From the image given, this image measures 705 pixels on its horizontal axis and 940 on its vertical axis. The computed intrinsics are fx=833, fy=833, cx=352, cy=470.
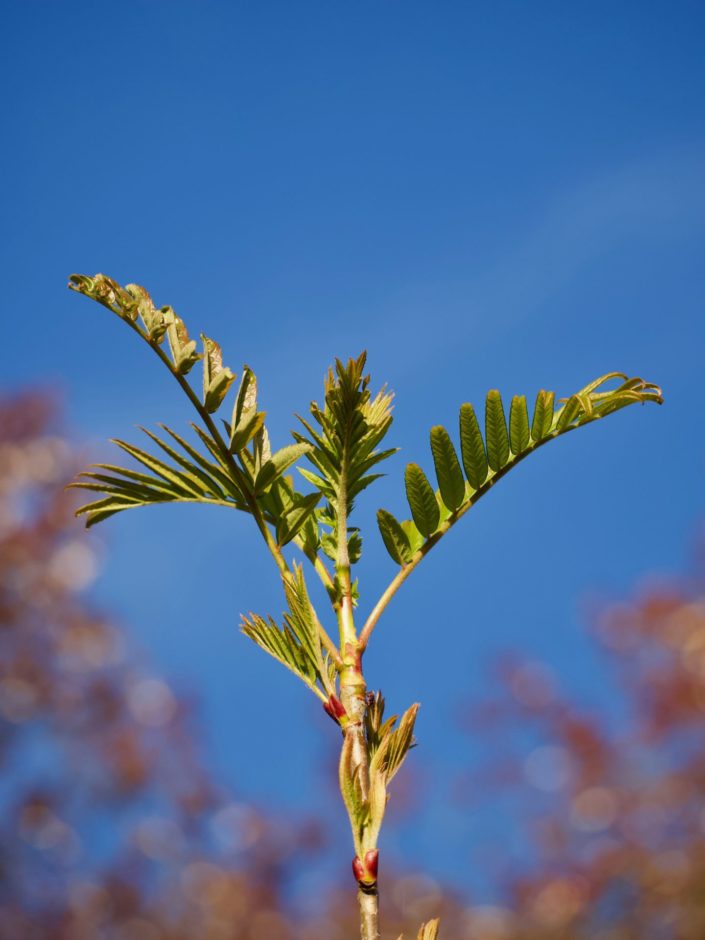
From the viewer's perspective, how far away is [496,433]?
1574 millimetres

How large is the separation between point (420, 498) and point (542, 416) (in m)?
0.29

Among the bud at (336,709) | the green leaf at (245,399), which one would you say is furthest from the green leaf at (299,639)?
the green leaf at (245,399)

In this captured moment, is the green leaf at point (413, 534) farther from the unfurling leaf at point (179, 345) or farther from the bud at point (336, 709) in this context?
the unfurling leaf at point (179, 345)

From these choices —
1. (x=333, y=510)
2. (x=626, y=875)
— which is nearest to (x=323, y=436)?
(x=333, y=510)

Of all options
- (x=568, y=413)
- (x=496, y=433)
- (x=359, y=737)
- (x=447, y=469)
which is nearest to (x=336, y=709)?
(x=359, y=737)

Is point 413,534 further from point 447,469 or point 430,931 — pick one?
point 430,931

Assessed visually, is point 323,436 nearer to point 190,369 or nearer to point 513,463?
point 190,369

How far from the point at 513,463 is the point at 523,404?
12 cm

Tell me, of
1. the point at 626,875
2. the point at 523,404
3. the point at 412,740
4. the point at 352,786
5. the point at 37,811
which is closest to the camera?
the point at 352,786

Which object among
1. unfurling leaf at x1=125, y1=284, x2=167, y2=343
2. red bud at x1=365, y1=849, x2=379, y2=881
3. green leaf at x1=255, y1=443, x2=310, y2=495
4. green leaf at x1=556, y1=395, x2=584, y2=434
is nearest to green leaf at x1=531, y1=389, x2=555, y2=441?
green leaf at x1=556, y1=395, x2=584, y2=434

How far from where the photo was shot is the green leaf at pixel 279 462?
145 cm

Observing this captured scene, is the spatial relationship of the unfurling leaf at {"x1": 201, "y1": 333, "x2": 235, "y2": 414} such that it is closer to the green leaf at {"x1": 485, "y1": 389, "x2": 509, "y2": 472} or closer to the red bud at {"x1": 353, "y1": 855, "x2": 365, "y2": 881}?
the green leaf at {"x1": 485, "y1": 389, "x2": 509, "y2": 472}

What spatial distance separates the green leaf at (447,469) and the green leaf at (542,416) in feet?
0.59

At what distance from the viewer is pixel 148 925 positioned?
8.82 meters
